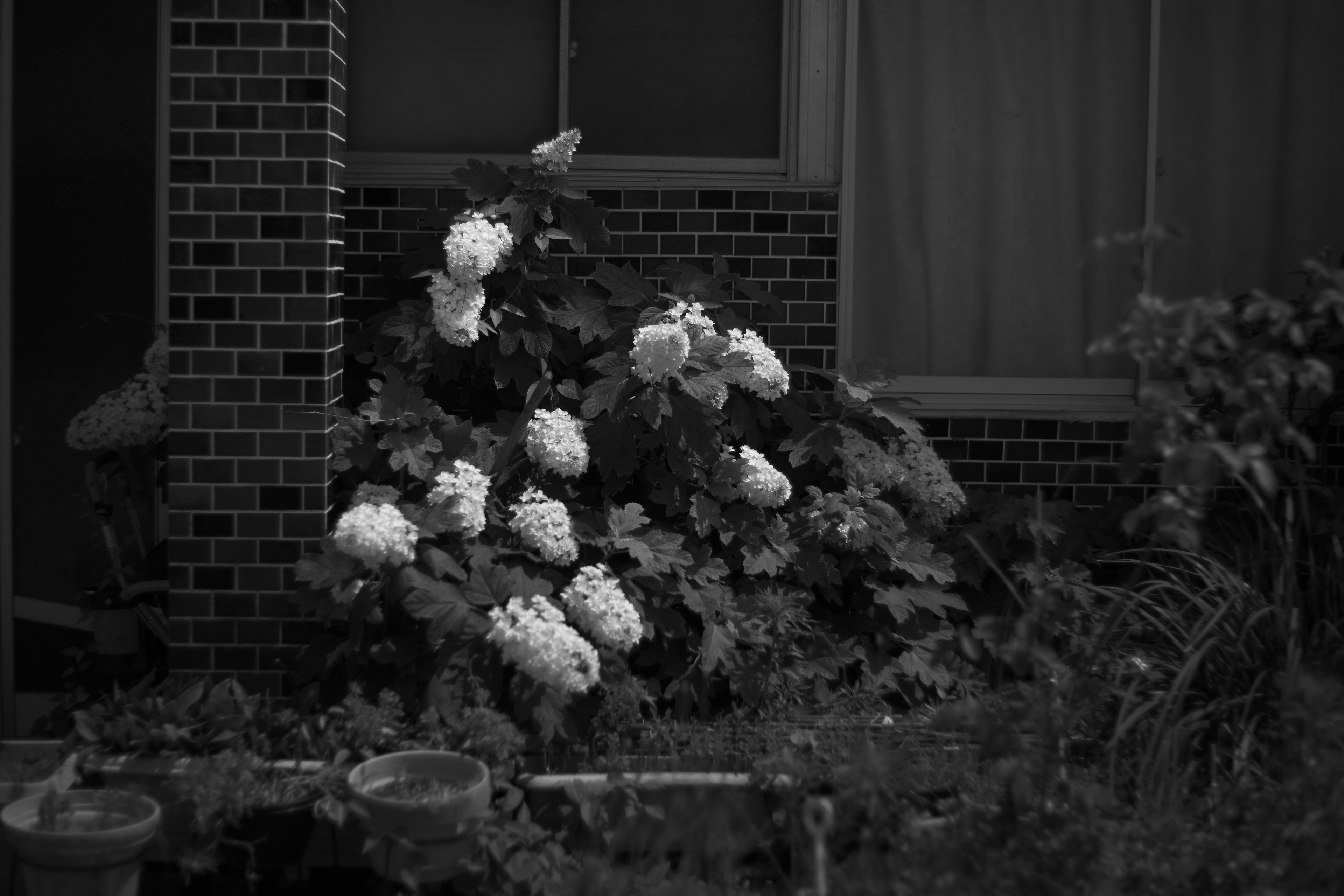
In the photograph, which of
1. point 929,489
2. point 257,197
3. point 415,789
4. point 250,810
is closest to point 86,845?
point 250,810

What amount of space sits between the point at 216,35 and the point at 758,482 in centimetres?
199

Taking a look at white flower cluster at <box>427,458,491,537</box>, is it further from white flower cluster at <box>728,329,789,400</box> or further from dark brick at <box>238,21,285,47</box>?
dark brick at <box>238,21,285,47</box>

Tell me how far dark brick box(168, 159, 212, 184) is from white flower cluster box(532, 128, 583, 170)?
1016 millimetres

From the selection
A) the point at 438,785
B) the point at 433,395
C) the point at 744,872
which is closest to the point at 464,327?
the point at 433,395

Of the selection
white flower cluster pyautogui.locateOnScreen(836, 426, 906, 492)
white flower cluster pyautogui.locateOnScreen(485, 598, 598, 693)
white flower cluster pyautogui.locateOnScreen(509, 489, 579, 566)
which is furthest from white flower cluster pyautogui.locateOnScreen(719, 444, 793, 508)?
white flower cluster pyautogui.locateOnScreen(485, 598, 598, 693)

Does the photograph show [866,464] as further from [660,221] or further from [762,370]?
[660,221]

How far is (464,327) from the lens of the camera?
429cm

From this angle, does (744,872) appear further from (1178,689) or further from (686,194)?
(686,194)

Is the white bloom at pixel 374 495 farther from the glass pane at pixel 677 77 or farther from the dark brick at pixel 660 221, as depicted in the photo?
the glass pane at pixel 677 77

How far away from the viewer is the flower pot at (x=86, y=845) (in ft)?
10.1

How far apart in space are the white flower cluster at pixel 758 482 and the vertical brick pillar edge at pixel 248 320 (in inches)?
47.4

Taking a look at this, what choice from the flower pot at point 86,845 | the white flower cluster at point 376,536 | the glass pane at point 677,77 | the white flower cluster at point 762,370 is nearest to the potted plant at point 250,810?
the flower pot at point 86,845

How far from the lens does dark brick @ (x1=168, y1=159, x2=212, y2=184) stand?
4.01 meters

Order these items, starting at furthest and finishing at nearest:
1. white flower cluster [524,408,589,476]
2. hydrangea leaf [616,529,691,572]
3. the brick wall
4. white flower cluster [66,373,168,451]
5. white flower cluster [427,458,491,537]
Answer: the brick wall
white flower cluster [66,373,168,451]
white flower cluster [524,408,589,476]
hydrangea leaf [616,529,691,572]
white flower cluster [427,458,491,537]
